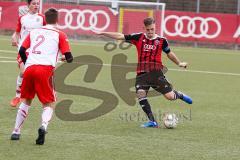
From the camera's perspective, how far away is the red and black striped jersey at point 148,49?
10.1m

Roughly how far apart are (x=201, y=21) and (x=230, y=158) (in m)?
24.0

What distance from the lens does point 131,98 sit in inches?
526

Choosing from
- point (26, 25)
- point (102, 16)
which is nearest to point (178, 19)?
point (102, 16)

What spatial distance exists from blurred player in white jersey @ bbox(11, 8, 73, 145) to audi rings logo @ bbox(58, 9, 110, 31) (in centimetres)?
2185

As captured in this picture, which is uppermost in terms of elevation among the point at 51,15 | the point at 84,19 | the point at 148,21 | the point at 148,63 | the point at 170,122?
the point at 51,15

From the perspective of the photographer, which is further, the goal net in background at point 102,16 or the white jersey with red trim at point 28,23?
the goal net in background at point 102,16

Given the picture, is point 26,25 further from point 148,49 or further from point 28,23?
point 148,49

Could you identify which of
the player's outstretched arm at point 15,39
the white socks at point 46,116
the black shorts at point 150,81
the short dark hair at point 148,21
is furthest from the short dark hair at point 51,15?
the player's outstretched arm at point 15,39

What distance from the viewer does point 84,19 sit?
99.3 feet

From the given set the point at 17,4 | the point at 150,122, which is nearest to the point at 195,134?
the point at 150,122

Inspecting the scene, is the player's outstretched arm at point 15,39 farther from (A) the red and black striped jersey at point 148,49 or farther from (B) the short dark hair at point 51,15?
(B) the short dark hair at point 51,15

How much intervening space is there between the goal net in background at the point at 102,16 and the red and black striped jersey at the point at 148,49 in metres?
19.7

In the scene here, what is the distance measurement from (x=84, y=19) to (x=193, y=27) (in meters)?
5.66

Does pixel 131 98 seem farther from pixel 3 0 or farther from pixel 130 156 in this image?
pixel 3 0
